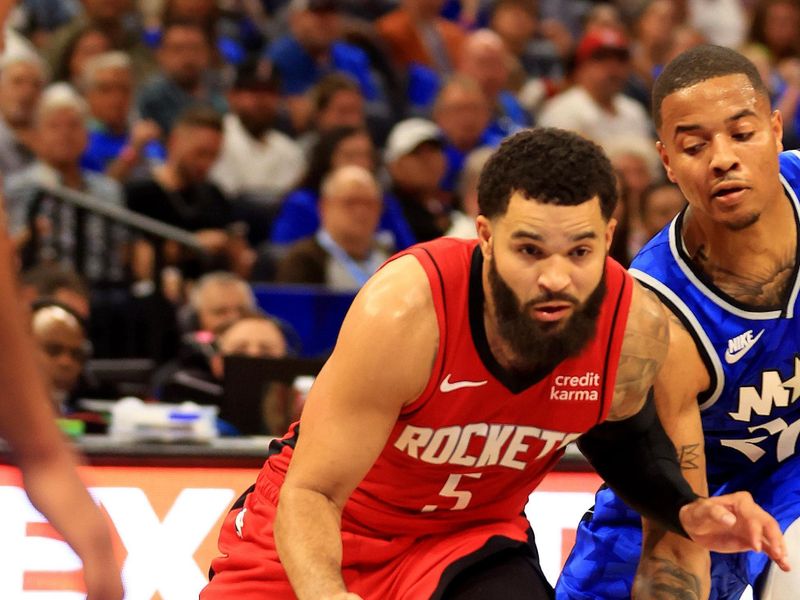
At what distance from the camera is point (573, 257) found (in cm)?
336

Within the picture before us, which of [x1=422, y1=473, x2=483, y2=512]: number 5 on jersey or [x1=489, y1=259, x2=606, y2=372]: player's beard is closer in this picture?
[x1=489, y1=259, x2=606, y2=372]: player's beard

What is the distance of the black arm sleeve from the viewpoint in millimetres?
3688

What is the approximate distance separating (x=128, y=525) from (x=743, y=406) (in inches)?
78.1

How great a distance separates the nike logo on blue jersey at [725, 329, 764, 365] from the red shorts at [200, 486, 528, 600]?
76 cm

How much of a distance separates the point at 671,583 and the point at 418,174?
4717mm

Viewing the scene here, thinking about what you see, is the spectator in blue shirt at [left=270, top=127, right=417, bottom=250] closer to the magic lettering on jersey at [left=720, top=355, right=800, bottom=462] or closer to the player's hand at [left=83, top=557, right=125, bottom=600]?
the magic lettering on jersey at [left=720, top=355, right=800, bottom=462]

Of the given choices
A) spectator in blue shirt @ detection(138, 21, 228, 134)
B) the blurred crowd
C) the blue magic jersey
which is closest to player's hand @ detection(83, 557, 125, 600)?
the blue magic jersey

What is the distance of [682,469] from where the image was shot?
12.5 ft

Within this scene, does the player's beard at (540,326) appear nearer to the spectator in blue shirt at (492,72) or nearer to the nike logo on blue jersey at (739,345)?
the nike logo on blue jersey at (739,345)

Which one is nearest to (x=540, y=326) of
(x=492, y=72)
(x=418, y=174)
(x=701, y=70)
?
(x=701, y=70)

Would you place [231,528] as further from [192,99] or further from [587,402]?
[192,99]

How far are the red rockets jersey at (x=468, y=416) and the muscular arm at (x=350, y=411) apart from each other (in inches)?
2.6

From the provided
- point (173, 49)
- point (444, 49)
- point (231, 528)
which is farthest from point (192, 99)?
point (231, 528)

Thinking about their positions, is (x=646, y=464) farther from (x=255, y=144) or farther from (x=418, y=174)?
(x=255, y=144)
